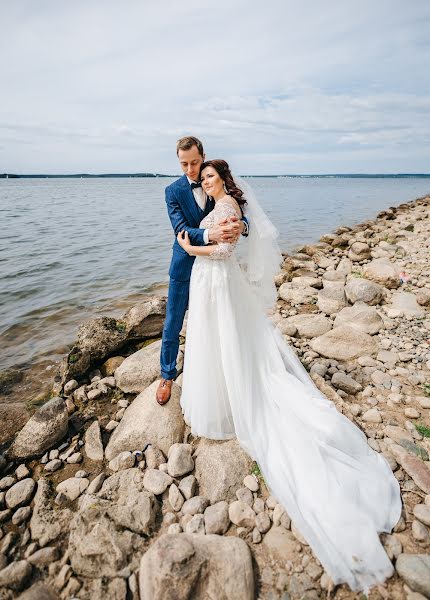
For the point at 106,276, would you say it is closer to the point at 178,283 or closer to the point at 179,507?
the point at 178,283

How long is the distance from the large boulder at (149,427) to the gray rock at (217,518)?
91 cm

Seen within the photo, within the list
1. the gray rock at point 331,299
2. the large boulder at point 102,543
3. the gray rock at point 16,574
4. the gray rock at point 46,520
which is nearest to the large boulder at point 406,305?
the gray rock at point 331,299

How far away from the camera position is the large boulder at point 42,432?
3779mm

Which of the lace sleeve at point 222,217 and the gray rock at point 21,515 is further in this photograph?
the lace sleeve at point 222,217

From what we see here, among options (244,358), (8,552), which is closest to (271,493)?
(244,358)

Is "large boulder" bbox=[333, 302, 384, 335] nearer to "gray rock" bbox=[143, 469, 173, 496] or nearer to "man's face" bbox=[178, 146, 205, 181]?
"man's face" bbox=[178, 146, 205, 181]

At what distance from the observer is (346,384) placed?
179 inches

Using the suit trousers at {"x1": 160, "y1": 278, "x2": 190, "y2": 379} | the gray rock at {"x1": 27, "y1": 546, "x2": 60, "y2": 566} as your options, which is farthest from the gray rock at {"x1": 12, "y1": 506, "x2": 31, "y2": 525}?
the suit trousers at {"x1": 160, "y1": 278, "x2": 190, "y2": 379}

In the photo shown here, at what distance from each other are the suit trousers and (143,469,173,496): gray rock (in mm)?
1194

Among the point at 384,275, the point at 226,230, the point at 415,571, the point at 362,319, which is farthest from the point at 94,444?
the point at 384,275

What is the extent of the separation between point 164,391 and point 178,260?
165 cm

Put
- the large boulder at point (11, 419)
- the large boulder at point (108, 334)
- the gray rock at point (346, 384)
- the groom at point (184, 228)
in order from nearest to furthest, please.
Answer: the groom at point (184, 228)
the large boulder at point (11, 419)
the gray rock at point (346, 384)
the large boulder at point (108, 334)

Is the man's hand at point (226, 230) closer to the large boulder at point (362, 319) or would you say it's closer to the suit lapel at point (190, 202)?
the suit lapel at point (190, 202)

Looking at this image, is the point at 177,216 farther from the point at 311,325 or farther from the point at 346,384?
the point at 311,325
